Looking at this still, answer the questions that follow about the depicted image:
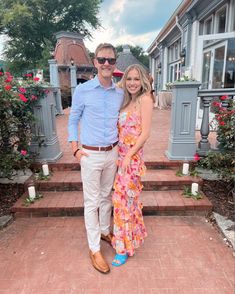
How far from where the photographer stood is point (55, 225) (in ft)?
8.68

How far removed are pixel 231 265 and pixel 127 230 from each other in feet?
3.09

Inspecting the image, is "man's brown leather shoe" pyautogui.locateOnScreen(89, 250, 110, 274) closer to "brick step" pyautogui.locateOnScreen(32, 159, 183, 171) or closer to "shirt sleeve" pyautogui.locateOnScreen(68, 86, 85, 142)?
"shirt sleeve" pyautogui.locateOnScreen(68, 86, 85, 142)

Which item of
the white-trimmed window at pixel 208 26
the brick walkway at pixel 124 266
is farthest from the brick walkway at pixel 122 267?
the white-trimmed window at pixel 208 26

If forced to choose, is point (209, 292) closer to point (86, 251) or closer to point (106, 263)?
point (106, 263)

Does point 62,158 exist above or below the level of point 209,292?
above

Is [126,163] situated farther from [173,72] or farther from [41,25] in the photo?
[41,25]

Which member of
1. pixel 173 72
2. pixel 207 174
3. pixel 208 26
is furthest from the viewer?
pixel 173 72

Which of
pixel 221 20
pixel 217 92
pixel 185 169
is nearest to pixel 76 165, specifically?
pixel 185 169

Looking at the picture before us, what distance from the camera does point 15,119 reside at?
114 inches

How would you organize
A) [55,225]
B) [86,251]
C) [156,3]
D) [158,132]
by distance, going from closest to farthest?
[86,251]
[55,225]
[158,132]
[156,3]

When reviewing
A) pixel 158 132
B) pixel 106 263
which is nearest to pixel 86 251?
pixel 106 263

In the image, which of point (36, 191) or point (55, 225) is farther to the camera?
point (36, 191)

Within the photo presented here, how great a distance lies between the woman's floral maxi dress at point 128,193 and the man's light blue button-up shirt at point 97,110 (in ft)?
0.29

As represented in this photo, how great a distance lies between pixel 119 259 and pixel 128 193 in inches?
23.9
